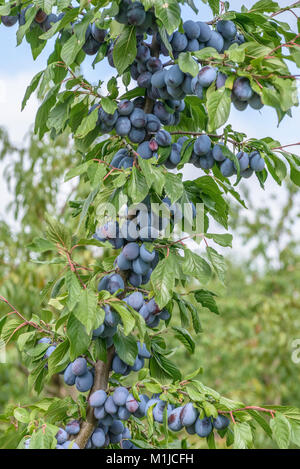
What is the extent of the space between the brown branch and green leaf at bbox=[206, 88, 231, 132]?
46 centimetres

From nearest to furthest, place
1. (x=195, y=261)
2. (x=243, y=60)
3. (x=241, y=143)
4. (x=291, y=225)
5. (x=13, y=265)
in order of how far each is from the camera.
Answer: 1. (x=243, y=60)
2. (x=195, y=261)
3. (x=241, y=143)
4. (x=13, y=265)
5. (x=291, y=225)

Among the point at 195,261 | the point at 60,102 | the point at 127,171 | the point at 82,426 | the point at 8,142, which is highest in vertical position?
the point at 8,142

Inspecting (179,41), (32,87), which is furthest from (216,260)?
(32,87)

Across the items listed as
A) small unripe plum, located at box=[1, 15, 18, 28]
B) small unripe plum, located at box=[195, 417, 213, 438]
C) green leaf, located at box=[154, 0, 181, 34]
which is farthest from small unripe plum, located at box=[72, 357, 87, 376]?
small unripe plum, located at box=[1, 15, 18, 28]

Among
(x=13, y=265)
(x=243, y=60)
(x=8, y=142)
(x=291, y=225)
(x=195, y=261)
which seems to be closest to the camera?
(x=243, y=60)

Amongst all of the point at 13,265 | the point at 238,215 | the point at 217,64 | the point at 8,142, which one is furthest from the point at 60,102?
the point at 238,215

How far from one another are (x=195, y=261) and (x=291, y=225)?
14.1 feet

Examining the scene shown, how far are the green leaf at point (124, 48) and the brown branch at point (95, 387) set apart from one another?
516 millimetres

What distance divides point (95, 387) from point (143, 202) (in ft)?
1.16

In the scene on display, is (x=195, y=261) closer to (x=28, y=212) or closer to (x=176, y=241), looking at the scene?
(x=176, y=241)

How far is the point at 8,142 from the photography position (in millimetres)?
3488

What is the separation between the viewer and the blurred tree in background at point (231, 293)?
3017 millimetres

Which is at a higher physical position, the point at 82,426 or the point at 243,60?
the point at 243,60

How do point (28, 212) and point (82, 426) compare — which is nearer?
point (82, 426)
